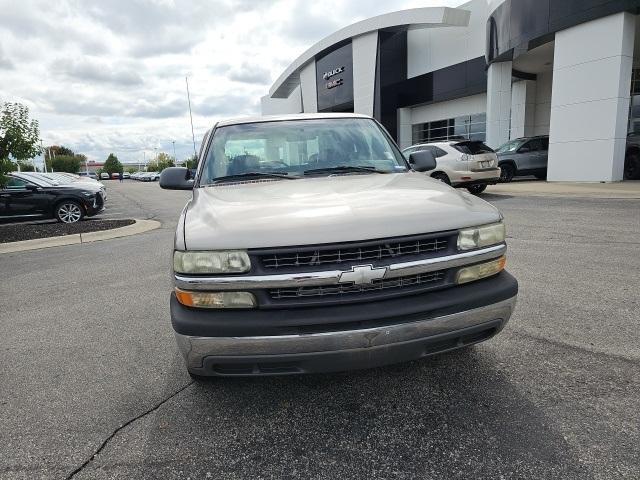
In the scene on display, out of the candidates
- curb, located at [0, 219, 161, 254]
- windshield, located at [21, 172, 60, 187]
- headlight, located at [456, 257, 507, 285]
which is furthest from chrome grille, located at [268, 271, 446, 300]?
windshield, located at [21, 172, 60, 187]

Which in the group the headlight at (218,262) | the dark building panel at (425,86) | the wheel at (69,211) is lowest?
the wheel at (69,211)

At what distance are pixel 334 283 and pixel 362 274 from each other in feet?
0.47

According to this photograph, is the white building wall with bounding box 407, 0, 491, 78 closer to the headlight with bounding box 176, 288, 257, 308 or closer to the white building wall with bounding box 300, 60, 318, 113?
the white building wall with bounding box 300, 60, 318, 113

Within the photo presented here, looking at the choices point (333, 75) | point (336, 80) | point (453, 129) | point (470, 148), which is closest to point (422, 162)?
point (470, 148)

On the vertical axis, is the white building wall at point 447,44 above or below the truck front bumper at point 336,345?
above

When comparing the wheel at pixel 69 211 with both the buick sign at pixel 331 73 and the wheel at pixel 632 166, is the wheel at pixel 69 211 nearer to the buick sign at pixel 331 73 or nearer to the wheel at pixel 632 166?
the wheel at pixel 632 166

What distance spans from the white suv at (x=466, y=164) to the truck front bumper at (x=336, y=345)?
9809 millimetres

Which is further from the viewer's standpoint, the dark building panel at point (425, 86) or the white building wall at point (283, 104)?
the white building wall at point (283, 104)

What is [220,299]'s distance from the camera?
85.6 inches

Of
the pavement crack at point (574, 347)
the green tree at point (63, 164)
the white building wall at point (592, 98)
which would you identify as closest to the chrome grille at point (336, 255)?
the pavement crack at point (574, 347)

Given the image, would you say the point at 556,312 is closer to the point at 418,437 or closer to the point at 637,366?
the point at 637,366

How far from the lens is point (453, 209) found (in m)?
2.37

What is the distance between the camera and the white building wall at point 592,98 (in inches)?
519

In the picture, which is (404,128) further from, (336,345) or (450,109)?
(336,345)
